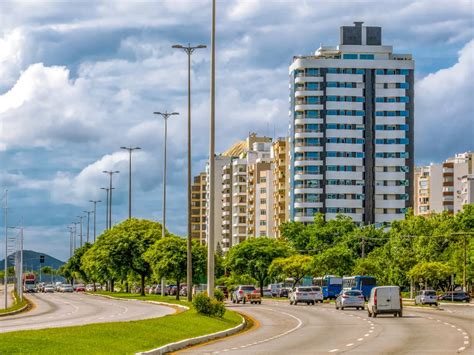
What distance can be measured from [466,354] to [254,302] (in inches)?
2483

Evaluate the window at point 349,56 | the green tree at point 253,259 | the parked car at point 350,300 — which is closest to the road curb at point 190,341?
the parked car at point 350,300

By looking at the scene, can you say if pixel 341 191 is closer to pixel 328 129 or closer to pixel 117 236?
pixel 328 129

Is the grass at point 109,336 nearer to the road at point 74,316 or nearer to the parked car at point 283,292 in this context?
the road at point 74,316

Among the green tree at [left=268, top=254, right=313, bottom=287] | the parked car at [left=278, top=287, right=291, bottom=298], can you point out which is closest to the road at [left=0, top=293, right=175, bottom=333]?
the green tree at [left=268, top=254, right=313, bottom=287]

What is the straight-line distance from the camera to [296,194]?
7219 inches

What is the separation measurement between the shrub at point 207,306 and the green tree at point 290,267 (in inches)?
3035

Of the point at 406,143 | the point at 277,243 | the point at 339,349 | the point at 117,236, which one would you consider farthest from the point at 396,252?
the point at 339,349

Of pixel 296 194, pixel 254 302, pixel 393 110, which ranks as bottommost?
pixel 254 302

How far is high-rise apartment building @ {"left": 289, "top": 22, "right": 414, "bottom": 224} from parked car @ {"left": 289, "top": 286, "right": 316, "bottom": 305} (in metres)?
87.9

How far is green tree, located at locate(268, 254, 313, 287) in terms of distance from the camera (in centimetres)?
12631

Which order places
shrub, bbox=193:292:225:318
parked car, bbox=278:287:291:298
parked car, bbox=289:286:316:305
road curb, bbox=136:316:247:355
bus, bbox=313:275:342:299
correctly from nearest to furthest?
road curb, bbox=136:316:247:355 < shrub, bbox=193:292:225:318 < parked car, bbox=289:286:316:305 < bus, bbox=313:275:342:299 < parked car, bbox=278:287:291:298

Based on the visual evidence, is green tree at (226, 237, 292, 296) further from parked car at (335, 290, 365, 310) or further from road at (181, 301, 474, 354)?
road at (181, 301, 474, 354)

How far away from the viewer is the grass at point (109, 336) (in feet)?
91.7

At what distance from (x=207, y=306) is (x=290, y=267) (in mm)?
78042
